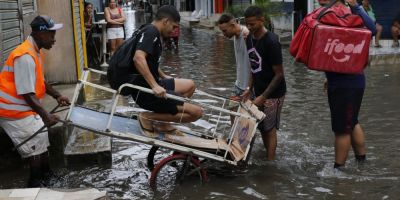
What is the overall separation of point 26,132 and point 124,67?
1.12m

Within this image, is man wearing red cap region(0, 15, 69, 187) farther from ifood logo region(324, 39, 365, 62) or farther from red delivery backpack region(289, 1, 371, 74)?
ifood logo region(324, 39, 365, 62)

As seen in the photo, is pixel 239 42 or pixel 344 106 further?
pixel 239 42

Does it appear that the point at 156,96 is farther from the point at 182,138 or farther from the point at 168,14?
the point at 168,14

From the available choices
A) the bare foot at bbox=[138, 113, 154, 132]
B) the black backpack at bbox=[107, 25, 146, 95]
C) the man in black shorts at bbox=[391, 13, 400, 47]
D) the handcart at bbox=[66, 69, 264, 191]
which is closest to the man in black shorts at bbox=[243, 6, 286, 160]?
the handcart at bbox=[66, 69, 264, 191]

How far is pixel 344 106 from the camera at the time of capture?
5.28 meters

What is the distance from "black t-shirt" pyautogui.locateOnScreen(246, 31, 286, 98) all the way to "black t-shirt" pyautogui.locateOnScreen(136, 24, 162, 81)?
1.15m

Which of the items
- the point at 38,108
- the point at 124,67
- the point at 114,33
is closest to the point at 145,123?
the point at 124,67

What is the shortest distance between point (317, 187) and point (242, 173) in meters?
0.87

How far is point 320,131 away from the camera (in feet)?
24.1

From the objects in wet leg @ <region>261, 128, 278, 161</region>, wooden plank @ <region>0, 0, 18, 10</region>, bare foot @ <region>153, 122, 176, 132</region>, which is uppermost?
wooden plank @ <region>0, 0, 18, 10</region>

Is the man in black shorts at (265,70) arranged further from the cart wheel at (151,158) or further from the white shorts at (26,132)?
the white shorts at (26,132)

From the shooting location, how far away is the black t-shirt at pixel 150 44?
494 centimetres

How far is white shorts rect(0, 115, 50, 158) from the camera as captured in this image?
4930mm

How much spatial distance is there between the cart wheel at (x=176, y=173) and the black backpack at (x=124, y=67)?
0.81 meters
